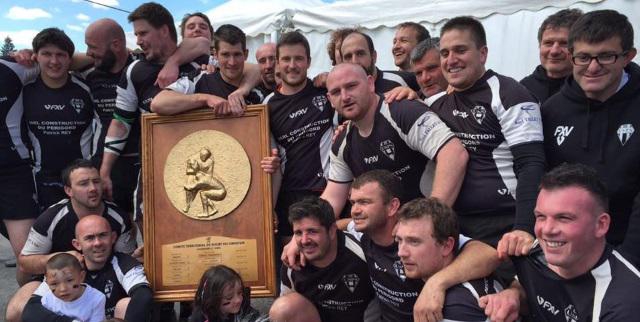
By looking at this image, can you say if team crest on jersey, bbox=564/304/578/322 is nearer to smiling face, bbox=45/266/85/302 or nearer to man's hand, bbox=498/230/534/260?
man's hand, bbox=498/230/534/260

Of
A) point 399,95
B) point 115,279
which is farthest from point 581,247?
point 115,279

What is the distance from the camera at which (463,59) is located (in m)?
3.42

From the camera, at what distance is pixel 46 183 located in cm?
546

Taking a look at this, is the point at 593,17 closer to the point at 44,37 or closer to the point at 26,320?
the point at 26,320

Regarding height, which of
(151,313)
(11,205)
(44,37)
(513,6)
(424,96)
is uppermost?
(513,6)

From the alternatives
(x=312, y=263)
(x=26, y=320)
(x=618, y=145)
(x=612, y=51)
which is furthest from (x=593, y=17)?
(x=26, y=320)

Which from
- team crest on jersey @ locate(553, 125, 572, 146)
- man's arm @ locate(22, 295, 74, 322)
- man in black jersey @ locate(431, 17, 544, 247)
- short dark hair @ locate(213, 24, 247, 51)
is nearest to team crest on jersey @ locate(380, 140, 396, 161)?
man in black jersey @ locate(431, 17, 544, 247)

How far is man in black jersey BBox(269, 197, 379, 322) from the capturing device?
3.77m

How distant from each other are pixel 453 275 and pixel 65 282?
280 cm

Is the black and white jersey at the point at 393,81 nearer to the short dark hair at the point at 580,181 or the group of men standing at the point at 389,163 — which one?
the group of men standing at the point at 389,163

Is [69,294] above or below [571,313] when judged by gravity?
below

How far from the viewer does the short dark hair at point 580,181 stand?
2561 millimetres

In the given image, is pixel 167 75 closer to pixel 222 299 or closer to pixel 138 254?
pixel 138 254

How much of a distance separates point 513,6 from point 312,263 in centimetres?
573
